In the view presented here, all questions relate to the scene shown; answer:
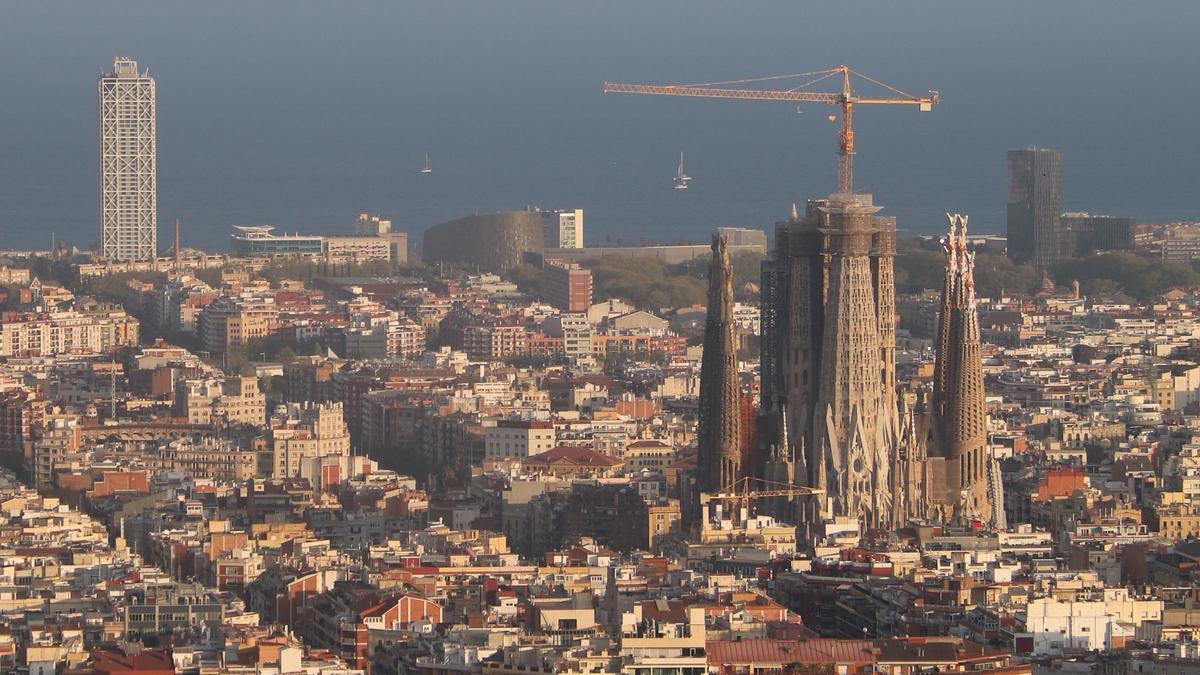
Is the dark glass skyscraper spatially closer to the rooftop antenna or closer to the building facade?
the rooftop antenna

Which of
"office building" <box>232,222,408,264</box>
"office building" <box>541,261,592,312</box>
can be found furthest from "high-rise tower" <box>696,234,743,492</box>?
"office building" <box>232,222,408,264</box>

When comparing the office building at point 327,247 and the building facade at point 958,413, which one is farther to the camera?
the office building at point 327,247

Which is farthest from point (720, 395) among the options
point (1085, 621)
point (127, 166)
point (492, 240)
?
point (127, 166)

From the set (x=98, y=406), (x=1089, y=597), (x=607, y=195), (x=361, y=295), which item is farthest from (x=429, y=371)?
(x=607, y=195)

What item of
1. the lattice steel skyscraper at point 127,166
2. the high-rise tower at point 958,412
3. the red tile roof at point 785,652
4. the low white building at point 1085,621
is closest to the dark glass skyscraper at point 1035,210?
the lattice steel skyscraper at point 127,166

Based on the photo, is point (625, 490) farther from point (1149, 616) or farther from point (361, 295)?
point (361, 295)

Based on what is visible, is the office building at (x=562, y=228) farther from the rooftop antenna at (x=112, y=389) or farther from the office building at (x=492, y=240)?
the rooftop antenna at (x=112, y=389)
